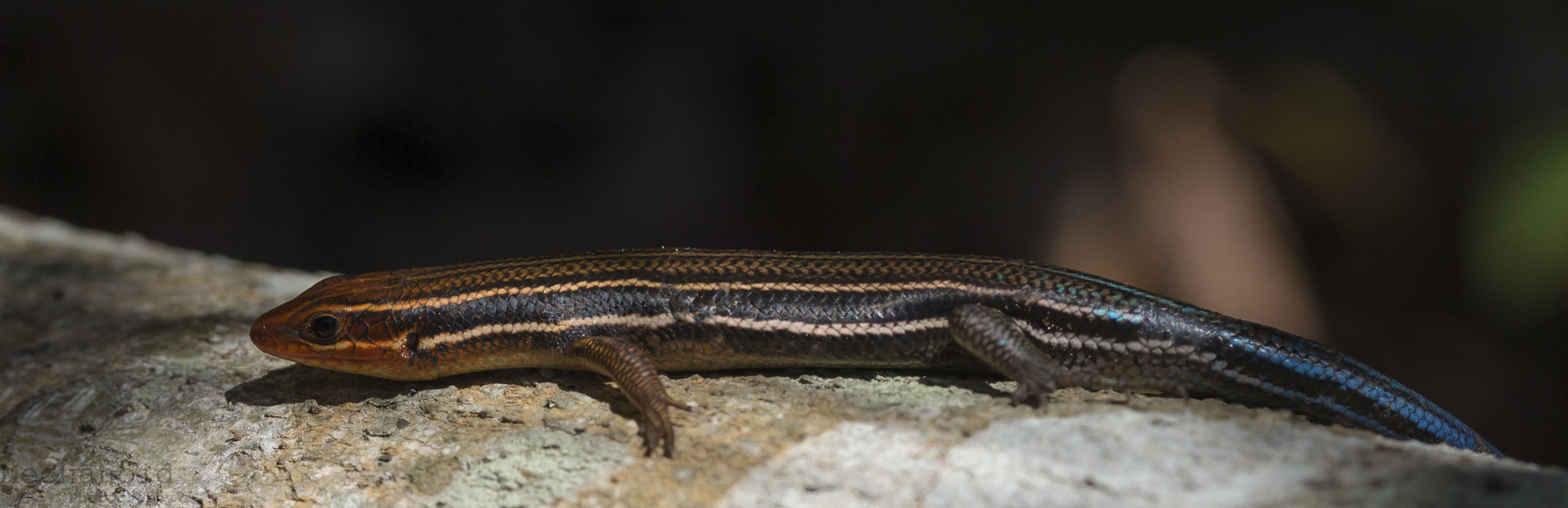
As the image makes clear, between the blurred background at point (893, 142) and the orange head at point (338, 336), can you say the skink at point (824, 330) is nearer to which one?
the orange head at point (338, 336)

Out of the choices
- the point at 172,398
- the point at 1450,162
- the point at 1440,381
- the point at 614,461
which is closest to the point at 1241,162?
the point at 1450,162

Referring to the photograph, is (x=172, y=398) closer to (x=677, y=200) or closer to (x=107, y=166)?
(x=677, y=200)

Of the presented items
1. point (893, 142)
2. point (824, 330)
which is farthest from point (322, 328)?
point (893, 142)

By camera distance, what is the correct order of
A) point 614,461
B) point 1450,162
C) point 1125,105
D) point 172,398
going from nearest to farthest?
point 614,461 → point 172,398 → point 1450,162 → point 1125,105

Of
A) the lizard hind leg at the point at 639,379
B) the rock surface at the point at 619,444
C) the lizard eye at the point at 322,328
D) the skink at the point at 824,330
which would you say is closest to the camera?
the rock surface at the point at 619,444

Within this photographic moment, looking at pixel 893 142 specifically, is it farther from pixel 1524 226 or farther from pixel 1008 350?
pixel 1524 226

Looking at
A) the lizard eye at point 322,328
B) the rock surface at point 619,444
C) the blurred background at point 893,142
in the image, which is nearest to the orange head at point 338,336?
the lizard eye at point 322,328
